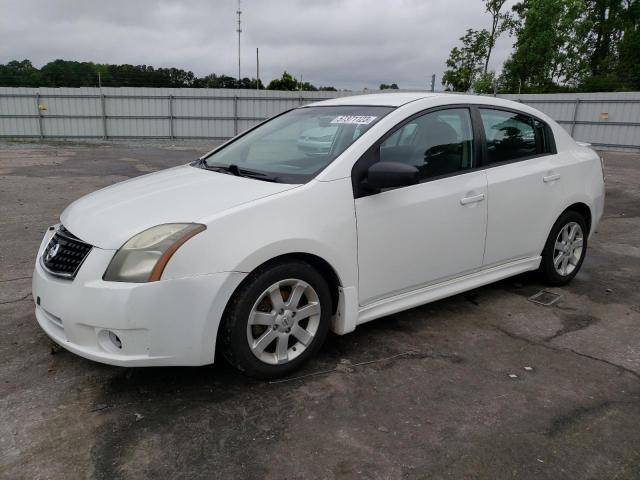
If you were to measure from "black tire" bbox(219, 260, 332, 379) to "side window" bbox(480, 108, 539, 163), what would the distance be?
1.78m

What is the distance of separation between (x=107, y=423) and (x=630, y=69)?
4410 cm

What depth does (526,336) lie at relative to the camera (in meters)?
3.66

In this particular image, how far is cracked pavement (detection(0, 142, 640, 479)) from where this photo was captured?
7.54 ft

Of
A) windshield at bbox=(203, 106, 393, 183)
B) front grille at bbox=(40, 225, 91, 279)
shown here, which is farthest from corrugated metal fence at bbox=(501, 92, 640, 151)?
front grille at bbox=(40, 225, 91, 279)

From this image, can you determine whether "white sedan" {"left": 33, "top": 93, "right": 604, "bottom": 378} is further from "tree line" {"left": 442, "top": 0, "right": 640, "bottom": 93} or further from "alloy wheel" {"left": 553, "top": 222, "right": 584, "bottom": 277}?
"tree line" {"left": 442, "top": 0, "right": 640, "bottom": 93}

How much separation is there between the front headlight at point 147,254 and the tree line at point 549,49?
116ft

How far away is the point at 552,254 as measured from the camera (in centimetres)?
445

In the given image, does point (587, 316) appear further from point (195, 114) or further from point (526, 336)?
point (195, 114)

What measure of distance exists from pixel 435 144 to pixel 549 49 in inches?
1491

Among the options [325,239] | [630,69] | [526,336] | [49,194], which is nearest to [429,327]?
[526,336]

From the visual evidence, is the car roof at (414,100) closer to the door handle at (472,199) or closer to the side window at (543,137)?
the side window at (543,137)

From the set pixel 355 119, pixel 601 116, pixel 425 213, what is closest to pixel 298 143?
pixel 355 119

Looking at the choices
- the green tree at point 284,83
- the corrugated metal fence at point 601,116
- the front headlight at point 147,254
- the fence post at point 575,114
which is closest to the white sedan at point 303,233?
the front headlight at point 147,254

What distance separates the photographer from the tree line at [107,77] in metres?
25.9
